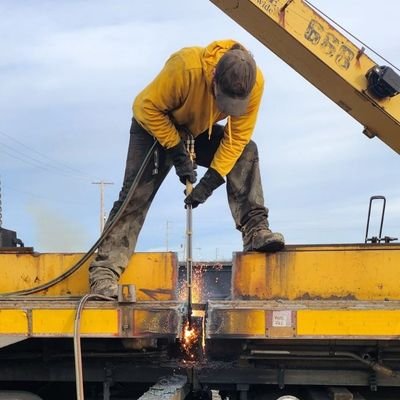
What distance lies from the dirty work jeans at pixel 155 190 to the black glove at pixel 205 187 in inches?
13.8

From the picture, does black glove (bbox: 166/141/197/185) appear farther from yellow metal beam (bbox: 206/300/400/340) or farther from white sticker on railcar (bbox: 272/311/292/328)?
white sticker on railcar (bbox: 272/311/292/328)

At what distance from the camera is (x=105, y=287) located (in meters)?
3.66

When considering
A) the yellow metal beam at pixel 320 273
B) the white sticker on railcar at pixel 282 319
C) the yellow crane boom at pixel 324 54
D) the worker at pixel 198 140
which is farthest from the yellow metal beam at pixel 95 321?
the yellow crane boom at pixel 324 54

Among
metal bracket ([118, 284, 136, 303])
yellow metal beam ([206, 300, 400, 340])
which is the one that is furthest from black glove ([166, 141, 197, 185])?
yellow metal beam ([206, 300, 400, 340])

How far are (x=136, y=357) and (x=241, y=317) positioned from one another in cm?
88

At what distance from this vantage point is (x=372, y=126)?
498 centimetres

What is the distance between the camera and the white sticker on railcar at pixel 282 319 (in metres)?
3.14

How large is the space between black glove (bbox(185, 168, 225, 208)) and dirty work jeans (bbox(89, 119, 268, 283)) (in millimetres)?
350

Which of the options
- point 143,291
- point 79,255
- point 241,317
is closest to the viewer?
point 241,317

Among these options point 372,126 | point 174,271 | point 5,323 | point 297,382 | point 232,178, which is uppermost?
point 372,126

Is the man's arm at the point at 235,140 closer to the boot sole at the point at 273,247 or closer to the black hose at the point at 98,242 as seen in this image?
the black hose at the point at 98,242

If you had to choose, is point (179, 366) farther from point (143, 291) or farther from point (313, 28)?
point (313, 28)

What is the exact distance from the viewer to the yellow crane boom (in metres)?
4.51

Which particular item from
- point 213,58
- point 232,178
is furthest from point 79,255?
point 213,58
